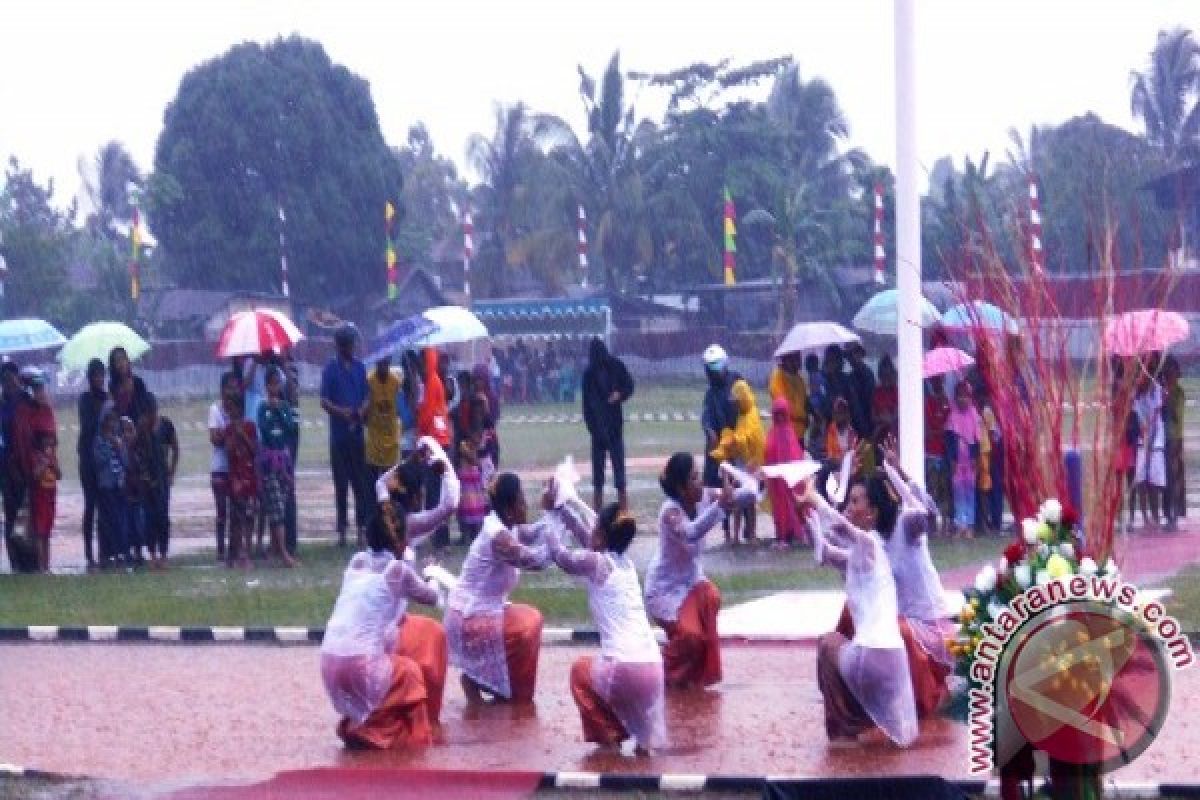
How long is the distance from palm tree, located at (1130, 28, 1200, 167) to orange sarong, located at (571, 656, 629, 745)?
42.3 meters

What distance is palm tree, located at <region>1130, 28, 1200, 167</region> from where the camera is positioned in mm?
52219

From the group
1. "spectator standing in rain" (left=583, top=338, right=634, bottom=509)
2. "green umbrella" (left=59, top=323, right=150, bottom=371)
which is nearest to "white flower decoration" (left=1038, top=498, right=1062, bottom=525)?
"spectator standing in rain" (left=583, top=338, right=634, bottom=509)

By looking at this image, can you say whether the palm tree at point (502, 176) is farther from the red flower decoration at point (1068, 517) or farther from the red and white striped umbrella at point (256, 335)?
the red flower decoration at point (1068, 517)

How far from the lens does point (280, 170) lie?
57375 mm

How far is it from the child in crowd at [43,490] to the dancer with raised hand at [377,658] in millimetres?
8263

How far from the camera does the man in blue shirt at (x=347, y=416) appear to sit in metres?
19.7

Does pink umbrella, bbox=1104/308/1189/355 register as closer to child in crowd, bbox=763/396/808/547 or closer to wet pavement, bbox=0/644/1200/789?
wet pavement, bbox=0/644/1200/789

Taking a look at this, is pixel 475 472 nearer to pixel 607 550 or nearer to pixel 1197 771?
pixel 607 550

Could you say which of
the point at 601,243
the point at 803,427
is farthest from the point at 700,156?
the point at 803,427

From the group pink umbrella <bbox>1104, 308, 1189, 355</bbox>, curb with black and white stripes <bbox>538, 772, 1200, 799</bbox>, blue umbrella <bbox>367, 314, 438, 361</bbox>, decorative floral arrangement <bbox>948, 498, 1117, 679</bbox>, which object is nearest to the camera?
decorative floral arrangement <bbox>948, 498, 1117, 679</bbox>

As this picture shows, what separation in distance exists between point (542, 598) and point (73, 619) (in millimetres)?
3373

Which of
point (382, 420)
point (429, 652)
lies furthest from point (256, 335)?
point (429, 652)

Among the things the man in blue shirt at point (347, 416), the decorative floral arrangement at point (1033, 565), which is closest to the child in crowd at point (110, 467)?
the man in blue shirt at point (347, 416)

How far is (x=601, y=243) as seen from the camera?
5716 centimetres
